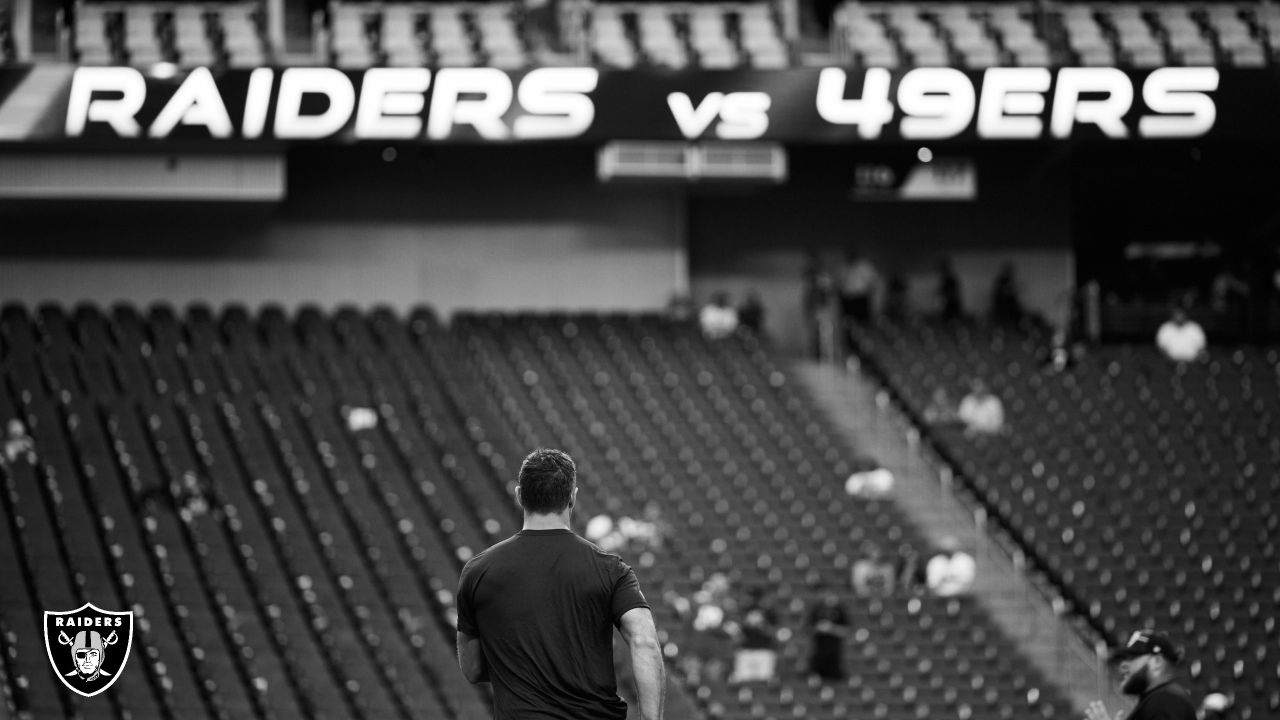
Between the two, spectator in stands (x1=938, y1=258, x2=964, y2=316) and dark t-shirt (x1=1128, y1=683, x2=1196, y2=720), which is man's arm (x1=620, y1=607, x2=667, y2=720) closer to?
dark t-shirt (x1=1128, y1=683, x2=1196, y2=720)

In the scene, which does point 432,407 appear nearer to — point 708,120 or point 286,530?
point 286,530

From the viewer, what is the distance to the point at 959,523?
18.0 m

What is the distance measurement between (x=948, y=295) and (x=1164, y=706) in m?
17.4

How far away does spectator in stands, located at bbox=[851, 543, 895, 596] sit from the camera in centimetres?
1630

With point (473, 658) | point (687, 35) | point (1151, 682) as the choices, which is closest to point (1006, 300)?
point (687, 35)

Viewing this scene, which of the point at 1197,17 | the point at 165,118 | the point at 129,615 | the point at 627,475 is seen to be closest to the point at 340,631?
the point at 627,475

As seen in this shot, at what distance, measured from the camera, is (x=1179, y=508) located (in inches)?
703

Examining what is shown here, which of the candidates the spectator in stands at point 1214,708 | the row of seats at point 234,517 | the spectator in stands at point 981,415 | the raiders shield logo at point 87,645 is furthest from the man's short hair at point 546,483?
the spectator in stands at point 981,415

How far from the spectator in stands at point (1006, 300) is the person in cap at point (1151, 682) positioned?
16.9 metres

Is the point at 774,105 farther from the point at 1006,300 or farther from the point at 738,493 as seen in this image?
the point at 1006,300

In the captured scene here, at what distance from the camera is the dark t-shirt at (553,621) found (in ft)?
14.2

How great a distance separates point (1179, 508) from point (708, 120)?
21.0 feet

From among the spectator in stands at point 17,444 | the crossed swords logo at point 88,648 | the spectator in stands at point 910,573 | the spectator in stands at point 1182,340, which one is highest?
the crossed swords logo at point 88,648

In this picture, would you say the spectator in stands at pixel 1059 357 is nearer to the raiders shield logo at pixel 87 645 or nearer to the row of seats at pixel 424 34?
the row of seats at pixel 424 34
